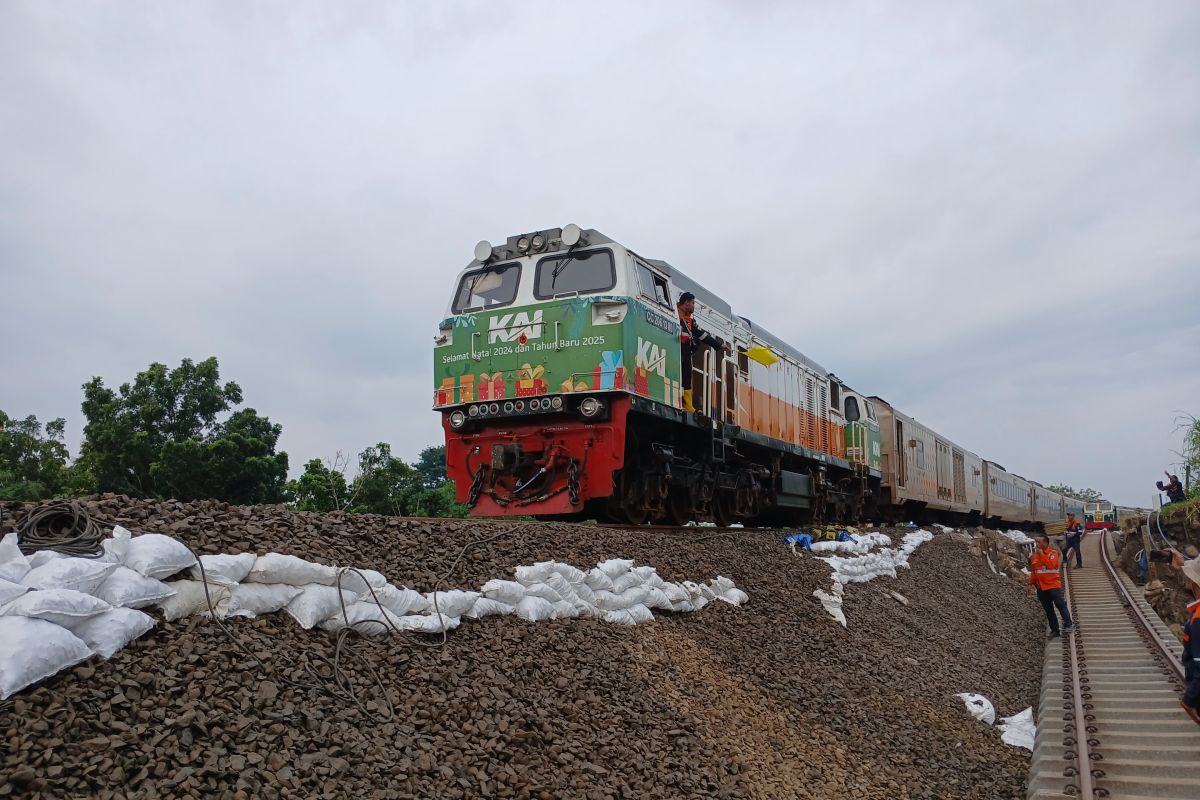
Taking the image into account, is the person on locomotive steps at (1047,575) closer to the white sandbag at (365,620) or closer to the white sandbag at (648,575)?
the white sandbag at (648,575)

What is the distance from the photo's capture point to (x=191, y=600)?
3.91m

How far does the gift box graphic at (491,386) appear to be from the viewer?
9.79m

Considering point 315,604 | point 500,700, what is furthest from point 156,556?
point 500,700

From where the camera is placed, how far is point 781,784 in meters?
5.16

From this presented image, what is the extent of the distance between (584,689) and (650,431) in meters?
5.33

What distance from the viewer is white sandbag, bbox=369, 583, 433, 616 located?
4652 millimetres

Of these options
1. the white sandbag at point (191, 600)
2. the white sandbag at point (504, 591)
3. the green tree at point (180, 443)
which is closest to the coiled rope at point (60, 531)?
the white sandbag at point (191, 600)

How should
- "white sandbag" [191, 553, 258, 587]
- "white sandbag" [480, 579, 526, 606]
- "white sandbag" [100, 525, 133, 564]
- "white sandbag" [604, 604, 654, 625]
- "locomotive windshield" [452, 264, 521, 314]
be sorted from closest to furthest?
"white sandbag" [100, 525, 133, 564] < "white sandbag" [191, 553, 258, 587] < "white sandbag" [480, 579, 526, 606] < "white sandbag" [604, 604, 654, 625] < "locomotive windshield" [452, 264, 521, 314]

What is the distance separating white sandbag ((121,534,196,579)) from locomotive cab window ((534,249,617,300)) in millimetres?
6377

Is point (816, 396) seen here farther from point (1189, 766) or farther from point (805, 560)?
point (1189, 766)

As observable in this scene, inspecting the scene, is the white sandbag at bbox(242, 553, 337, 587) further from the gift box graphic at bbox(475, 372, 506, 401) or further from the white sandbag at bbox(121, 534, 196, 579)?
the gift box graphic at bbox(475, 372, 506, 401)

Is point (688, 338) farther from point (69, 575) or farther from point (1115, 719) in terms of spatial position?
point (69, 575)

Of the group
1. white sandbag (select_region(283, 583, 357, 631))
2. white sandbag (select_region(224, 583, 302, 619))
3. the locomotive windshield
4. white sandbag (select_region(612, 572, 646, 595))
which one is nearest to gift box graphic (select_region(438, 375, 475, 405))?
the locomotive windshield

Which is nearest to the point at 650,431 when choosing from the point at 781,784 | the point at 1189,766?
the point at 781,784
